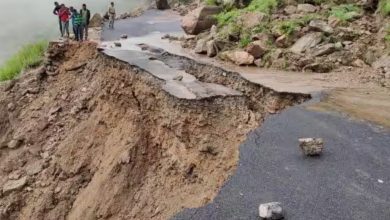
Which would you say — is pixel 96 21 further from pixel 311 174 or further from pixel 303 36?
pixel 311 174

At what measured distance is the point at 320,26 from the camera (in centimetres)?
1178

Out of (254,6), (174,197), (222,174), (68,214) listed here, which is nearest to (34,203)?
(68,214)

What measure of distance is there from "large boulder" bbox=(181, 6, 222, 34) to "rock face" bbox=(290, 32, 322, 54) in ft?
13.6

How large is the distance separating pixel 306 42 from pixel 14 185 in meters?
7.74

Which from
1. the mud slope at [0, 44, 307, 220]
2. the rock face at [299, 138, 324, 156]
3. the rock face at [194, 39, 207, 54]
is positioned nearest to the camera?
the rock face at [299, 138, 324, 156]

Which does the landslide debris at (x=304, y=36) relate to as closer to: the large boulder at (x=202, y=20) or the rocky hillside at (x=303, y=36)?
the rocky hillside at (x=303, y=36)

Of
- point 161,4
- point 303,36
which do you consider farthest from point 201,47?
point 161,4

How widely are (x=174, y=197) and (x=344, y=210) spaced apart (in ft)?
8.51

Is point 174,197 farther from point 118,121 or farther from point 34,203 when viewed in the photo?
point 34,203

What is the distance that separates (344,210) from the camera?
491 centimetres

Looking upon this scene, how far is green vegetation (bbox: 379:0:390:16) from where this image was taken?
454 inches

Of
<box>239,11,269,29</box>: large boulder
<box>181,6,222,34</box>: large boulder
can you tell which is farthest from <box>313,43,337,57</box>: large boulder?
<box>181,6,222,34</box>: large boulder

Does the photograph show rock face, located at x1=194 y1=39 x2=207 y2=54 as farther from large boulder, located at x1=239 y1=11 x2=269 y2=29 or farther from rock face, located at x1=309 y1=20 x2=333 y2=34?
rock face, located at x1=309 y1=20 x2=333 y2=34

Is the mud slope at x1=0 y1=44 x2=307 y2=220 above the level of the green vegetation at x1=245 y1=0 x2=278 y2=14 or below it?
below
